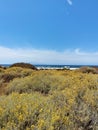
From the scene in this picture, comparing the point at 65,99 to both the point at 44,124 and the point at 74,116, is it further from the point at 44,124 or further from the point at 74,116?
the point at 44,124

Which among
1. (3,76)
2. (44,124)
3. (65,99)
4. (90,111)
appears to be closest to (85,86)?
(65,99)

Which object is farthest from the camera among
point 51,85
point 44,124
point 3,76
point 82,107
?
point 3,76

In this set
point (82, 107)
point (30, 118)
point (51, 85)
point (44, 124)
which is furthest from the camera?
point (51, 85)

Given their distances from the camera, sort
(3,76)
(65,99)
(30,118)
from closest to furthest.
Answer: (30,118), (65,99), (3,76)

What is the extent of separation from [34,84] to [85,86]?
3.98 m

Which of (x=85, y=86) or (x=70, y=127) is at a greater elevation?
(x=85, y=86)

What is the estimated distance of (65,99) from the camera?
22.4 ft

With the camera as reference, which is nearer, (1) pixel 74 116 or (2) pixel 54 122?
(2) pixel 54 122

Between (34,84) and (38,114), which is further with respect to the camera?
(34,84)

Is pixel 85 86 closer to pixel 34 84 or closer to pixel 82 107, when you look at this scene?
pixel 82 107

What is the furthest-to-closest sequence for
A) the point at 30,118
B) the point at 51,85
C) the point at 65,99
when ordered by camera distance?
the point at 51,85 < the point at 65,99 < the point at 30,118

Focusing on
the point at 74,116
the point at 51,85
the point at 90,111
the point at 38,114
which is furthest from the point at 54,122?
the point at 51,85

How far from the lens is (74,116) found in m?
5.77

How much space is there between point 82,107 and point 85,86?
1.77 m
